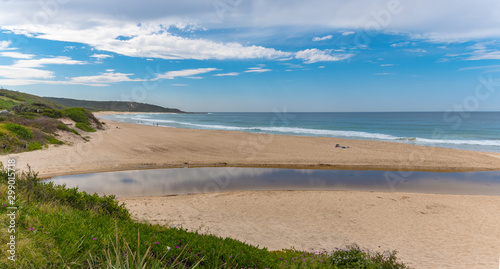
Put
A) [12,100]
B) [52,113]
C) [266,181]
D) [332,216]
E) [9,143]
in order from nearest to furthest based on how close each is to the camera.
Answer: [332,216] < [266,181] < [9,143] < [52,113] < [12,100]

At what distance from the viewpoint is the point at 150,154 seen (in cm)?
2066

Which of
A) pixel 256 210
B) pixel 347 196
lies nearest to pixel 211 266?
pixel 256 210

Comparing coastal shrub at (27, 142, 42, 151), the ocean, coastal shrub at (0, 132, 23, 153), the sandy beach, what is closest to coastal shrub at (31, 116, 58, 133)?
coastal shrub at (27, 142, 42, 151)

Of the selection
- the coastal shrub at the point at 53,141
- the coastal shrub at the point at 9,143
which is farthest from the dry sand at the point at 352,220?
the coastal shrub at the point at 53,141

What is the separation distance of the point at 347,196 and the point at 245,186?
495 cm

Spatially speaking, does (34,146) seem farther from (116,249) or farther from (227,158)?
(116,249)

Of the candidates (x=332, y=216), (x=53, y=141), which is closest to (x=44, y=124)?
(x=53, y=141)

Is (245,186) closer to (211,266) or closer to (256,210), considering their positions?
(256,210)

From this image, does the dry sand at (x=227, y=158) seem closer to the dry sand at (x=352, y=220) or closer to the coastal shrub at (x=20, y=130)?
the coastal shrub at (x=20, y=130)

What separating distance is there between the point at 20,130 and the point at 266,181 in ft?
59.9

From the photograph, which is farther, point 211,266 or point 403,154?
point 403,154

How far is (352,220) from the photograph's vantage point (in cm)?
908

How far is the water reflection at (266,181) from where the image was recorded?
42.2 ft

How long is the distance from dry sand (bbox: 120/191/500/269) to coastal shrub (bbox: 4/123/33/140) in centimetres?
1380
